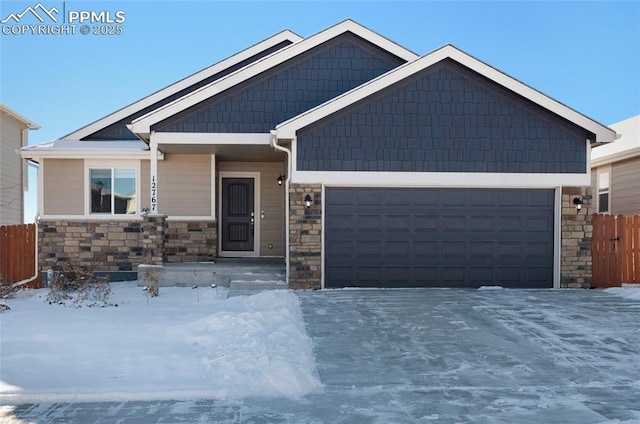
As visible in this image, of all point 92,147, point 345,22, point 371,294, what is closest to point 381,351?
point 371,294

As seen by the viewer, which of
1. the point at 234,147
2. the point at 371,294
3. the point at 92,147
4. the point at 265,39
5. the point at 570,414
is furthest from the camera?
the point at 265,39

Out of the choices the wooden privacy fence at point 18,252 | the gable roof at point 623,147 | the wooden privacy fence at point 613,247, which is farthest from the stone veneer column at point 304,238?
the gable roof at point 623,147

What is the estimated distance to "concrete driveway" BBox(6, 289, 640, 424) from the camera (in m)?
4.61

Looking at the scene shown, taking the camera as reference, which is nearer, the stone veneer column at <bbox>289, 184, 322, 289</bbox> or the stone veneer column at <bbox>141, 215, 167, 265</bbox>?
the stone veneer column at <bbox>289, 184, 322, 289</bbox>

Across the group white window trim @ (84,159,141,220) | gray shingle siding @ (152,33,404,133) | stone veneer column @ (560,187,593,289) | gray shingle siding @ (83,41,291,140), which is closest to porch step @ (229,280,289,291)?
gray shingle siding @ (152,33,404,133)

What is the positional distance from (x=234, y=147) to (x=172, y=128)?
60.2 inches

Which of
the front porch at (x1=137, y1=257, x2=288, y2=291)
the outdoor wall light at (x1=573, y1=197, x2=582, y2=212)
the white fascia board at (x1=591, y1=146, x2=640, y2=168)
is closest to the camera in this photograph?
the outdoor wall light at (x1=573, y1=197, x2=582, y2=212)

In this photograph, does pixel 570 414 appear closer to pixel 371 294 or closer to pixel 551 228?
pixel 371 294

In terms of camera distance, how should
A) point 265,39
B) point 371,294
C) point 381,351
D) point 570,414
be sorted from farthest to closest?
point 265,39, point 371,294, point 381,351, point 570,414

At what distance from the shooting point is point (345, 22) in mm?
12945

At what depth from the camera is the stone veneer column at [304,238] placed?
11.0 meters

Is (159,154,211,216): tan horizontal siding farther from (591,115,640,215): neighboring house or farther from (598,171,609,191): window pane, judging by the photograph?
(598,171,609,191): window pane

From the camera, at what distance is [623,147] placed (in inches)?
621

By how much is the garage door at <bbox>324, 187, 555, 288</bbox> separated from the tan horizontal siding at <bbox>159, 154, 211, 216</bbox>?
158 inches
